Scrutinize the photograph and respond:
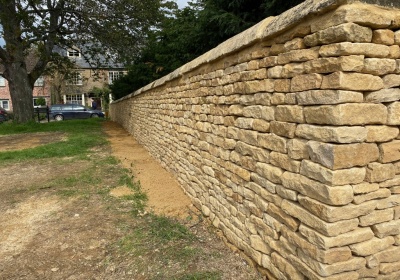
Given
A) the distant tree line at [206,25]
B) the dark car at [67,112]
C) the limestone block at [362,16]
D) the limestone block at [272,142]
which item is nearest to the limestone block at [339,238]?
the limestone block at [272,142]

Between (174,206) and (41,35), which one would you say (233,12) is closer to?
(174,206)

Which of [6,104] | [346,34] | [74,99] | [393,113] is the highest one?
[74,99]

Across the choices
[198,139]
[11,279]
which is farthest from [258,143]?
[11,279]

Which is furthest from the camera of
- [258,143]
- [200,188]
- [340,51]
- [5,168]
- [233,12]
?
[5,168]

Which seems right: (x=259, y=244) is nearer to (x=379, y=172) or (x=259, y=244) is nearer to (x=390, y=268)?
(x=390, y=268)

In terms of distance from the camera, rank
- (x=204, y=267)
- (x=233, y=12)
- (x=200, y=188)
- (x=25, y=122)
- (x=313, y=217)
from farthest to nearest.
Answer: (x=25, y=122), (x=233, y=12), (x=200, y=188), (x=204, y=267), (x=313, y=217)

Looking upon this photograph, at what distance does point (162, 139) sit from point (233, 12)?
3.12 m

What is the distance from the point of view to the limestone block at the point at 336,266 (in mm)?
1811

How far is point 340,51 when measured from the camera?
5.36 feet

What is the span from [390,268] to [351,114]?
1178 mm

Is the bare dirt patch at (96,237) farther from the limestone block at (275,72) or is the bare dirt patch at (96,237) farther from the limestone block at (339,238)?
the limestone block at (275,72)

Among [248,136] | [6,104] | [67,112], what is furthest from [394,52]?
[6,104]

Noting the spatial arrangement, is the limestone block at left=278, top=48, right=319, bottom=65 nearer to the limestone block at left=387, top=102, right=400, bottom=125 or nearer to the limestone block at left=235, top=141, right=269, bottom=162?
the limestone block at left=387, top=102, right=400, bottom=125

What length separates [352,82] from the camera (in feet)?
5.44
